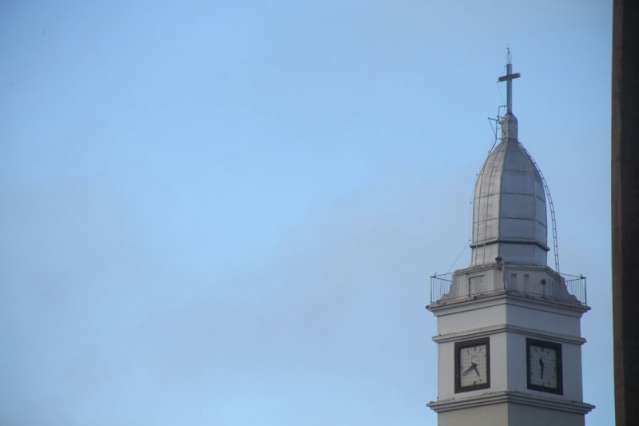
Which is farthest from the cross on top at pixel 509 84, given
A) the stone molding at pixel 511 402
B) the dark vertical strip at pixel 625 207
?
the dark vertical strip at pixel 625 207

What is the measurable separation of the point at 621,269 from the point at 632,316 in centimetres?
73

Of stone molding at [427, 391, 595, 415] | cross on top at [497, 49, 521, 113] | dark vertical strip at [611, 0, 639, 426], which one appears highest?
cross on top at [497, 49, 521, 113]

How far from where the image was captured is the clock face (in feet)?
211

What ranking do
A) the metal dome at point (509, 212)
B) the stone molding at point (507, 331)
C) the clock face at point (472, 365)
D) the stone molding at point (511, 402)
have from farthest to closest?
the metal dome at point (509, 212)
the stone molding at point (507, 331)
the clock face at point (472, 365)
the stone molding at point (511, 402)

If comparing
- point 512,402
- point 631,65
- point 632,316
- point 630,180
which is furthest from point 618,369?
point 512,402

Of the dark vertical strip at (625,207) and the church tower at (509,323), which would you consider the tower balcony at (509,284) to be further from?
the dark vertical strip at (625,207)

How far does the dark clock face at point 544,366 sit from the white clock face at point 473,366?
1.81m

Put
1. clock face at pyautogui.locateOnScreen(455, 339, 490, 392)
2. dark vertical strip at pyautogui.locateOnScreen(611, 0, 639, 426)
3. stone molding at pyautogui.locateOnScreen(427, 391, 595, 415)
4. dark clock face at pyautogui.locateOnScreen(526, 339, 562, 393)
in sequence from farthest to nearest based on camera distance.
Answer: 1. dark clock face at pyautogui.locateOnScreen(526, 339, 562, 393)
2. clock face at pyautogui.locateOnScreen(455, 339, 490, 392)
3. stone molding at pyautogui.locateOnScreen(427, 391, 595, 415)
4. dark vertical strip at pyautogui.locateOnScreen(611, 0, 639, 426)

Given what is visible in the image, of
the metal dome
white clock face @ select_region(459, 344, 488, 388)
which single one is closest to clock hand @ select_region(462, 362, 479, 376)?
white clock face @ select_region(459, 344, 488, 388)

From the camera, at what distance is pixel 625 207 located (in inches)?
963

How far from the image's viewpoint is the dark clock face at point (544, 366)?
64.6m

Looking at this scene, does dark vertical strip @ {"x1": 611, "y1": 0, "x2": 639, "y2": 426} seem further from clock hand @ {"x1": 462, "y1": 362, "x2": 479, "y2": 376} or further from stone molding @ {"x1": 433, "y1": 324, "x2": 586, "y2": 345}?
clock hand @ {"x1": 462, "y1": 362, "x2": 479, "y2": 376}

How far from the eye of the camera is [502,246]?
66.6 meters

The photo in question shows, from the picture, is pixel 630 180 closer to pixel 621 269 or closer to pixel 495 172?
pixel 621 269
